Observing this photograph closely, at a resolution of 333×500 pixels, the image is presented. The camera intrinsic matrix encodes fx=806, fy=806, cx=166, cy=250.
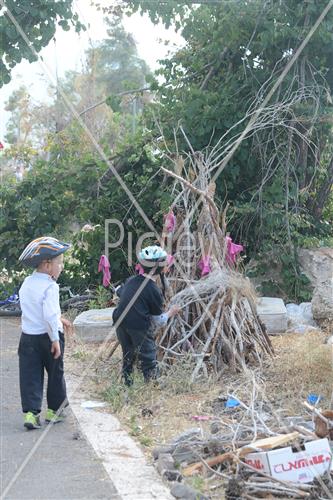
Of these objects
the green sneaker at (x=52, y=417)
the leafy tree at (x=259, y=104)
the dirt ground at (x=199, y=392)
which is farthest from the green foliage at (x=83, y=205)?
the green sneaker at (x=52, y=417)

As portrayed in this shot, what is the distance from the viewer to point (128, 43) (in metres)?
54.0

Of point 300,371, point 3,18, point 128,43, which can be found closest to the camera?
point 300,371

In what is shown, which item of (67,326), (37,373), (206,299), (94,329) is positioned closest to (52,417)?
(37,373)

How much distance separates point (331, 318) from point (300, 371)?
7.76 feet

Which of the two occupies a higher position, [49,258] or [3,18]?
[3,18]

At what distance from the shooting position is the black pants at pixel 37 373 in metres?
5.96

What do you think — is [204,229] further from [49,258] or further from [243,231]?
[243,231]

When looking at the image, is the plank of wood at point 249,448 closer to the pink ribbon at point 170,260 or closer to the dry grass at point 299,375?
the dry grass at point 299,375

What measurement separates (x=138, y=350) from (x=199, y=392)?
612mm

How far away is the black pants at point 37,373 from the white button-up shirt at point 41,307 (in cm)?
8

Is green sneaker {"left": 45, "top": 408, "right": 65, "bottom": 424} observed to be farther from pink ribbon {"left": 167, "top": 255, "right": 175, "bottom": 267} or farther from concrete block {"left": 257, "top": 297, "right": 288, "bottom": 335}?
concrete block {"left": 257, "top": 297, "right": 288, "bottom": 335}

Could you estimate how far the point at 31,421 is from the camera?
584 centimetres

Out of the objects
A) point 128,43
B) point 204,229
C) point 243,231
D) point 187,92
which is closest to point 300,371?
point 204,229

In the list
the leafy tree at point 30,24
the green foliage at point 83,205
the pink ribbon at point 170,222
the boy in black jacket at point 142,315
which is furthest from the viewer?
the green foliage at point 83,205
